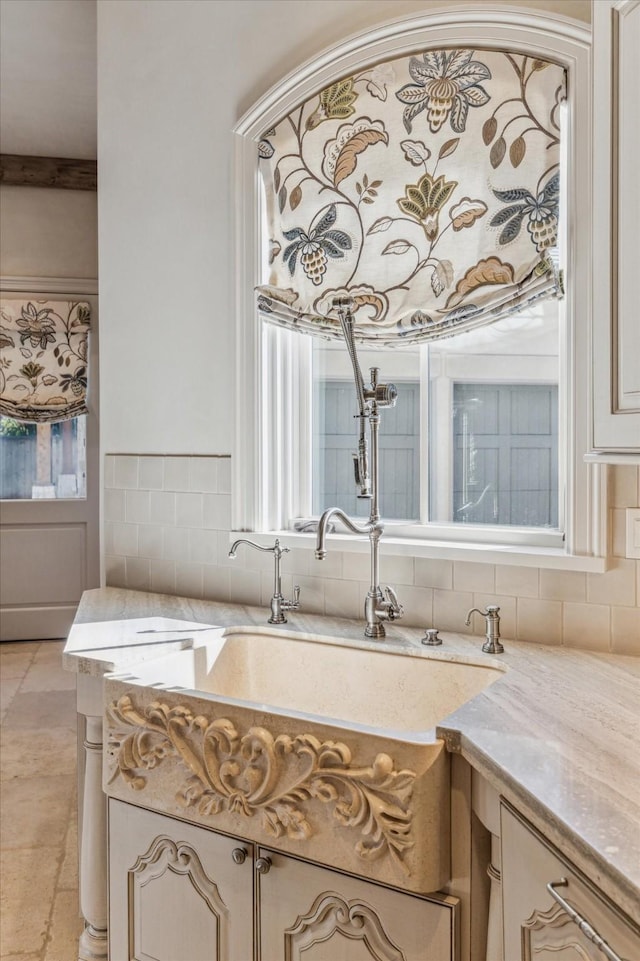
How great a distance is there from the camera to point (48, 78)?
369 centimetres

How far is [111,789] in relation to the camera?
1561 millimetres

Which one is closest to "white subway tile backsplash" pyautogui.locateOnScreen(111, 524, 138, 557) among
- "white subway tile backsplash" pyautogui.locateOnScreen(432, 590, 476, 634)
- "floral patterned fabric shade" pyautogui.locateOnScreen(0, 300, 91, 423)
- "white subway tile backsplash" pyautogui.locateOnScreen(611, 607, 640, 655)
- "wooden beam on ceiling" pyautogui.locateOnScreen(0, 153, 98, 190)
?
"white subway tile backsplash" pyautogui.locateOnScreen(432, 590, 476, 634)

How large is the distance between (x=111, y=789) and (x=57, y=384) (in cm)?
373

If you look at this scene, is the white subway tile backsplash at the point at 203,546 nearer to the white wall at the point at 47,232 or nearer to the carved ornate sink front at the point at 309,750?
the carved ornate sink front at the point at 309,750

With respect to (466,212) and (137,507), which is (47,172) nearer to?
(137,507)

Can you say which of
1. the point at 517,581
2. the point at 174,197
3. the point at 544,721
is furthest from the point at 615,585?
the point at 174,197

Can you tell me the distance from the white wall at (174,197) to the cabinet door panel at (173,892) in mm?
1145

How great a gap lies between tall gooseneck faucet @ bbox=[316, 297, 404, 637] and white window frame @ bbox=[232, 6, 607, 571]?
0.39ft

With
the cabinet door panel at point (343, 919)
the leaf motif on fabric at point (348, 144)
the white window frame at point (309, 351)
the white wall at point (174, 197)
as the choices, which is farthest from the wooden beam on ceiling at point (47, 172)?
the cabinet door panel at point (343, 919)

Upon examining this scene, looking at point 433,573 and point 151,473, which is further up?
point 151,473

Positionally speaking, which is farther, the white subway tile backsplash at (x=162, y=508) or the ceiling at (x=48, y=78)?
the ceiling at (x=48, y=78)

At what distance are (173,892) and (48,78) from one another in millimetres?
3795

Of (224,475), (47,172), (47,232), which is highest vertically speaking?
(47,172)

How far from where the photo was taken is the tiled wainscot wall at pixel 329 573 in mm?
1675
